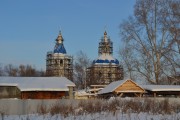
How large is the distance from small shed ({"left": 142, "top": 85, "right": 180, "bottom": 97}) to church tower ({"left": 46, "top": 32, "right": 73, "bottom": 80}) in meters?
44.7

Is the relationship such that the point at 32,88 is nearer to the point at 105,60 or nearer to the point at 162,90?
the point at 162,90

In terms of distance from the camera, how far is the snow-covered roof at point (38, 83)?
38312mm

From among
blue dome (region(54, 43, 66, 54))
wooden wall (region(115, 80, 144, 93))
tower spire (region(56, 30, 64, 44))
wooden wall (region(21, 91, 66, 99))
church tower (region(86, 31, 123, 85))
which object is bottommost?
wooden wall (region(21, 91, 66, 99))

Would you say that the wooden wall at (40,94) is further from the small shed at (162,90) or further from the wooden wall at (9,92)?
the small shed at (162,90)

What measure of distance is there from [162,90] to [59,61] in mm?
52525

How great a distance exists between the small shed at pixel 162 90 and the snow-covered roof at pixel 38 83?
8.63 metres

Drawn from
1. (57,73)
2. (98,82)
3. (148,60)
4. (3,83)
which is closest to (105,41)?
(57,73)

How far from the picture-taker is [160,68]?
4131 cm

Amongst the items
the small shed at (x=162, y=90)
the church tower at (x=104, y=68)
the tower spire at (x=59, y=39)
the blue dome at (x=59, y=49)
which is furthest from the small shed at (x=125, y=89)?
the tower spire at (x=59, y=39)

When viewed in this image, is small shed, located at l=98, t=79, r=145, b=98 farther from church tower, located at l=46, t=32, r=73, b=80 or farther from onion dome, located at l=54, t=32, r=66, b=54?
onion dome, located at l=54, t=32, r=66, b=54

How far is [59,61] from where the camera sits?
8981 cm

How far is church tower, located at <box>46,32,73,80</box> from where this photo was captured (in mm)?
87000

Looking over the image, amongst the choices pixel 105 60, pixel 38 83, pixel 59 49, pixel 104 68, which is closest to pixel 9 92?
pixel 38 83

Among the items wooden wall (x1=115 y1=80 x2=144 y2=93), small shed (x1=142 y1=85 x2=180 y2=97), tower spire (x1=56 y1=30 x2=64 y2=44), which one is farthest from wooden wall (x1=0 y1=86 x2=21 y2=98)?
tower spire (x1=56 y1=30 x2=64 y2=44)
